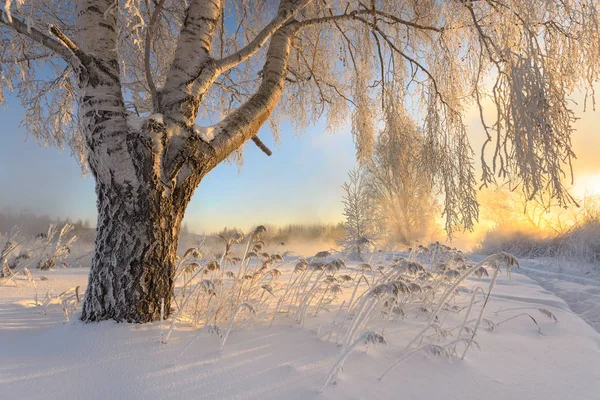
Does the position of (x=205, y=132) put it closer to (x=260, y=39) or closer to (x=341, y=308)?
(x=260, y=39)

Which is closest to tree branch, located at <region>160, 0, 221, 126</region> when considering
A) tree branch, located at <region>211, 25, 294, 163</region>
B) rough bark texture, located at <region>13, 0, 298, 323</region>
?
rough bark texture, located at <region>13, 0, 298, 323</region>

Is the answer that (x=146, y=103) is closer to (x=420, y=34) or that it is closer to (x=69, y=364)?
(x=69, y=364)

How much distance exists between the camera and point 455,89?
144 inches

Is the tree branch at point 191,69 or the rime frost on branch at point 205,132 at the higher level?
the tree branch at point 191,69

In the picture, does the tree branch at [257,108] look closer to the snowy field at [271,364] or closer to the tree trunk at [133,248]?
the tree trunk at [133,248]

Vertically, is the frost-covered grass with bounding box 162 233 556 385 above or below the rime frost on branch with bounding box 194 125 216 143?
below

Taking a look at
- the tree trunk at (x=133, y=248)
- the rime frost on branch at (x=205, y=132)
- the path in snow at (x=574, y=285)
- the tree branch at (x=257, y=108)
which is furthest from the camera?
the path in snow at (x=574, y=285)

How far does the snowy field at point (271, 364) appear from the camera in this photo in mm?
1320

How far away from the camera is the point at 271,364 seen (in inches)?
59.7

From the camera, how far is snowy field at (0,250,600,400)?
52.0 inches

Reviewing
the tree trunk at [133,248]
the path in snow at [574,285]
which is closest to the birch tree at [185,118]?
the tree trunk at [133,248]

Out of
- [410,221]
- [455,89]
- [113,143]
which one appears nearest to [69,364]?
[113,143]

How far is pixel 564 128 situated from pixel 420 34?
2.35 metres

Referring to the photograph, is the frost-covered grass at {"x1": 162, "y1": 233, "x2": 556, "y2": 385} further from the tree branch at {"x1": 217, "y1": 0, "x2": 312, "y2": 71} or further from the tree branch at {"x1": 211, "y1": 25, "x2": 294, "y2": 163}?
the tree branch at {"x1": 217, "y1": 0, "x2": 312, "y2": 71}
